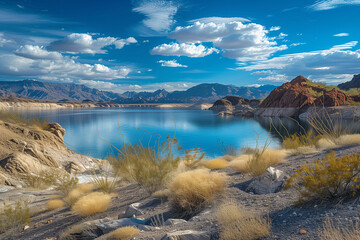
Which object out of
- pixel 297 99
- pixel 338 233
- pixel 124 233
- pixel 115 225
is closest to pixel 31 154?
pixel 115 225

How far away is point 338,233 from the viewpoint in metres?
3.20

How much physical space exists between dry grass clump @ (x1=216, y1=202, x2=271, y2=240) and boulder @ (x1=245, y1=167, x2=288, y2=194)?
1932 mm

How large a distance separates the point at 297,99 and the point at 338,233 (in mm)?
61298

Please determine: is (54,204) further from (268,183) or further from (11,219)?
(268,183)

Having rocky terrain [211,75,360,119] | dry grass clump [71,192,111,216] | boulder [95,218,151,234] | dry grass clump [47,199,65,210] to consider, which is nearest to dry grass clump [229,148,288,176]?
boulder [95,218,151,234]

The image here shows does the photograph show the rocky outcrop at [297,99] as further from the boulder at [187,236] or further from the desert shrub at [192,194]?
the boulder at [187,236]

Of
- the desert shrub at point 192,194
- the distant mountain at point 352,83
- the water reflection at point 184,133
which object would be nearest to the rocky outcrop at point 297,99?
the water reflection at point 184,133

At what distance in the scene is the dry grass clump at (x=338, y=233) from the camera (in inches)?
122

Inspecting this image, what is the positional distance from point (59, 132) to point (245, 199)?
48.4 feet

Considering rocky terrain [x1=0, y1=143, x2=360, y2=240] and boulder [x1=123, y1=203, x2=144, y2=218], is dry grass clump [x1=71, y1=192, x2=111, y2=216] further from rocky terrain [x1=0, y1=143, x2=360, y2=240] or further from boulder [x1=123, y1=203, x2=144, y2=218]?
boulder [x1=123, y1=203, x2=144, y2=218]

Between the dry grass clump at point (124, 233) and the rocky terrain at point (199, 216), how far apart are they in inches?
5.5

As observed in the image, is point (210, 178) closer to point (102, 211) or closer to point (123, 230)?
point (123, 230)

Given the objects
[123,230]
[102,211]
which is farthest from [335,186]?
[102,211]

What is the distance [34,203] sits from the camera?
8172 mm
